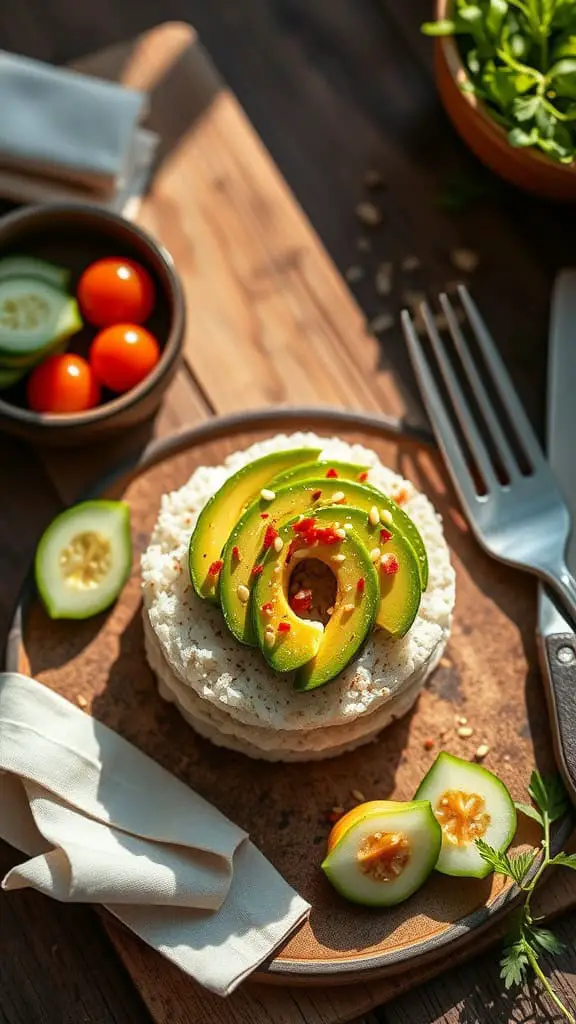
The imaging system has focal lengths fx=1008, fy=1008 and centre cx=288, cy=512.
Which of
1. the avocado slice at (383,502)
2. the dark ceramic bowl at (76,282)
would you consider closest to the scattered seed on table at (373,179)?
the dark ceramic bowl at (76,282)

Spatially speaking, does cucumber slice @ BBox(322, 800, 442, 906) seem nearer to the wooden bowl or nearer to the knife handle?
the knife handle

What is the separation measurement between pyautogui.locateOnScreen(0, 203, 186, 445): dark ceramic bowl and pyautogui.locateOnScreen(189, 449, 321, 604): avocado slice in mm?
486

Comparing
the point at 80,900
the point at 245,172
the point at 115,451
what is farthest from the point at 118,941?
the point at 245,172

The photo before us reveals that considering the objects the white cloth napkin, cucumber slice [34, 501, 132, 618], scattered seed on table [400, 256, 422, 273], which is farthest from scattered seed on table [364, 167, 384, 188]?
the white cloth napkin

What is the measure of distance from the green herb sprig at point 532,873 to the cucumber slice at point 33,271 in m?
1.91

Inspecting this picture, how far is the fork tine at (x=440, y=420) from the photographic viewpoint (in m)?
2.86

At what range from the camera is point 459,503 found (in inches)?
115

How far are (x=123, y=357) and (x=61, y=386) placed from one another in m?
0.19

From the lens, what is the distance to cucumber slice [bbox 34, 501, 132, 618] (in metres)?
2.73

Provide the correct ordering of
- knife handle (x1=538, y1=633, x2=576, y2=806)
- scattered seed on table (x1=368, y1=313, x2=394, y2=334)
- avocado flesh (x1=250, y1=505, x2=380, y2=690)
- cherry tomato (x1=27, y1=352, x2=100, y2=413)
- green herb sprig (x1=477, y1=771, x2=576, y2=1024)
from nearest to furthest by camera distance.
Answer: avocado flesh (x1=250, y1=505, x2=380, y2=690)
green herb sprig (x1=477, y1=771, x2=576, y2=1024)
knife handle (x1=538, y1=633, x2=576, y2=806)
cherry tomato (x1=27, y1=352, x2=100, y2=413)
scattered seed on table (x1=368, y1=313, x2=394, y2=334)

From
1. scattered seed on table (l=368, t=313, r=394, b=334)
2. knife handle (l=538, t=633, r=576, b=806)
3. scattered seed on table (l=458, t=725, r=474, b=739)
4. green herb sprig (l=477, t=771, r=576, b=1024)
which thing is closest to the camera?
green herb sprig (l=477, t=771, r=576, b=1024)

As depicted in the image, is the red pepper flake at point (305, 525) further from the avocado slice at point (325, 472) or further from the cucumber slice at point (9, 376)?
the cucumber slice at point (9, 376)

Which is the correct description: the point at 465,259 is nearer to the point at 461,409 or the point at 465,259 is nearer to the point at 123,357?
the point at 461,409

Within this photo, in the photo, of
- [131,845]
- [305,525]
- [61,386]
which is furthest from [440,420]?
[131,845]
